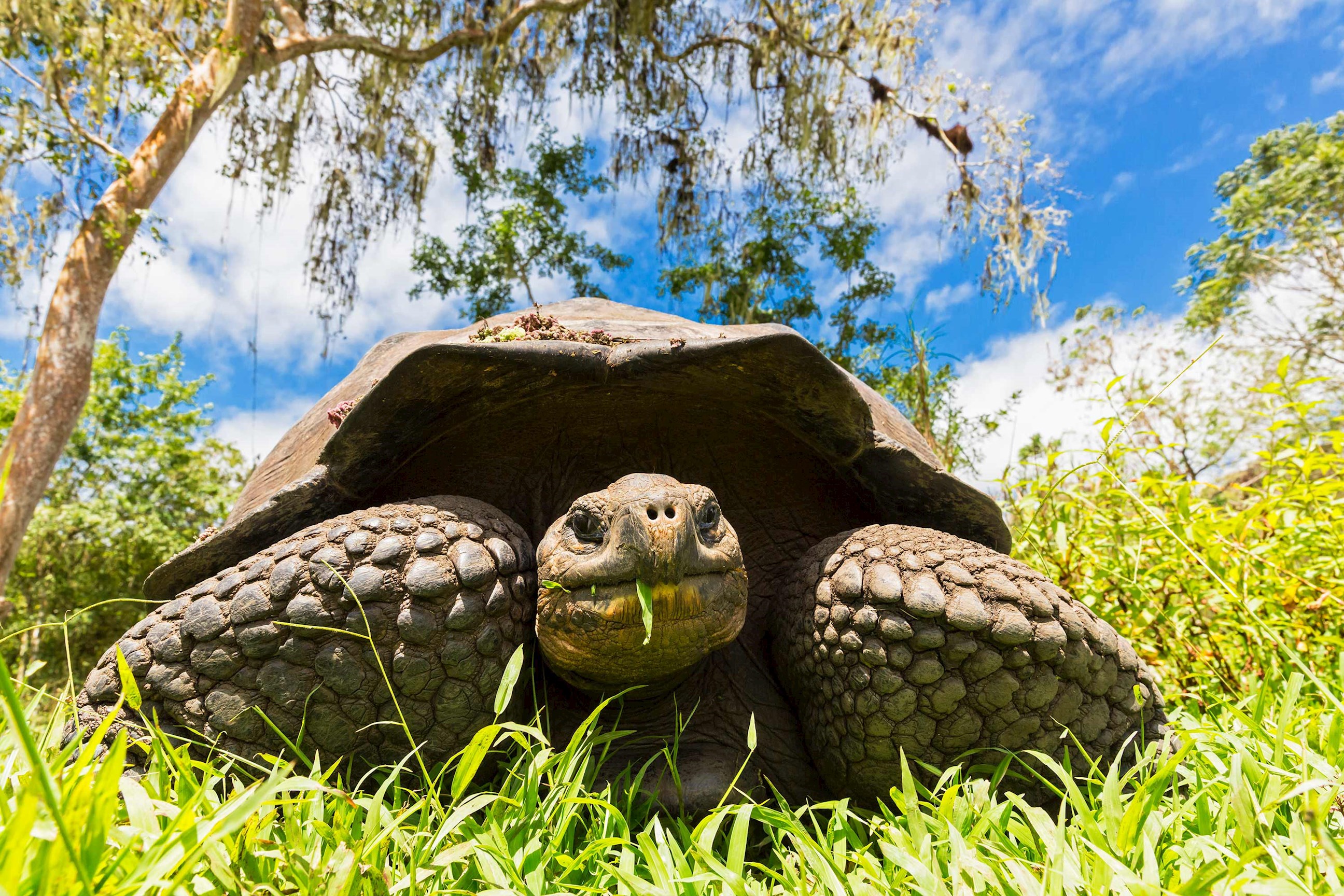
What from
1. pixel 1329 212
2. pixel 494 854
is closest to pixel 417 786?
pixel 494 854

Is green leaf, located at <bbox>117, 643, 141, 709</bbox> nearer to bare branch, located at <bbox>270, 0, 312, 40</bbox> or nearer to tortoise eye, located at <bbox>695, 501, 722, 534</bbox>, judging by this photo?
tortoise eye, located at <bbox>695, 501, 722, 534</bbox>

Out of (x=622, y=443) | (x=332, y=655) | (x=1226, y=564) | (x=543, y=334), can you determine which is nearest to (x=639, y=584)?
(x=332, y=655)

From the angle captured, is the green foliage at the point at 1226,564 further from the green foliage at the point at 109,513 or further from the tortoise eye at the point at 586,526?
the green foliage at the point at 109,513

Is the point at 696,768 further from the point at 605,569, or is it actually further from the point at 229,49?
the point at 229,49

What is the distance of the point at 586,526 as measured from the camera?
1698 millimetres

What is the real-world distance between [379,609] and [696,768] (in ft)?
2.84

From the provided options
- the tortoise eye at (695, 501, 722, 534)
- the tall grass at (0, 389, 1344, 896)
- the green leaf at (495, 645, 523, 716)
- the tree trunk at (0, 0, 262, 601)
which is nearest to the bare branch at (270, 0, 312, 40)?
the tree trunk at (0, 0, 262, 601)

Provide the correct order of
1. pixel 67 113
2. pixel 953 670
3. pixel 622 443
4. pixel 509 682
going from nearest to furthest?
pixel 509 682, pixel 953 670, pixel 622 443, pixel 67 113

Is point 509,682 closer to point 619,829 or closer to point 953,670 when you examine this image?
point 619,829

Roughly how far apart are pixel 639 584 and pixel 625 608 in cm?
7

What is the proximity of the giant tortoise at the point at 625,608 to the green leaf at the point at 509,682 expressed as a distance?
15cm

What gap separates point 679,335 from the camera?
2.23 metres

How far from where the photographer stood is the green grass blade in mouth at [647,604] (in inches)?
59.8

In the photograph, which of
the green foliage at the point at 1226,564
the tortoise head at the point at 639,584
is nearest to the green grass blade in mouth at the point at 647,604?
the tortoise head at the point at 639,584
